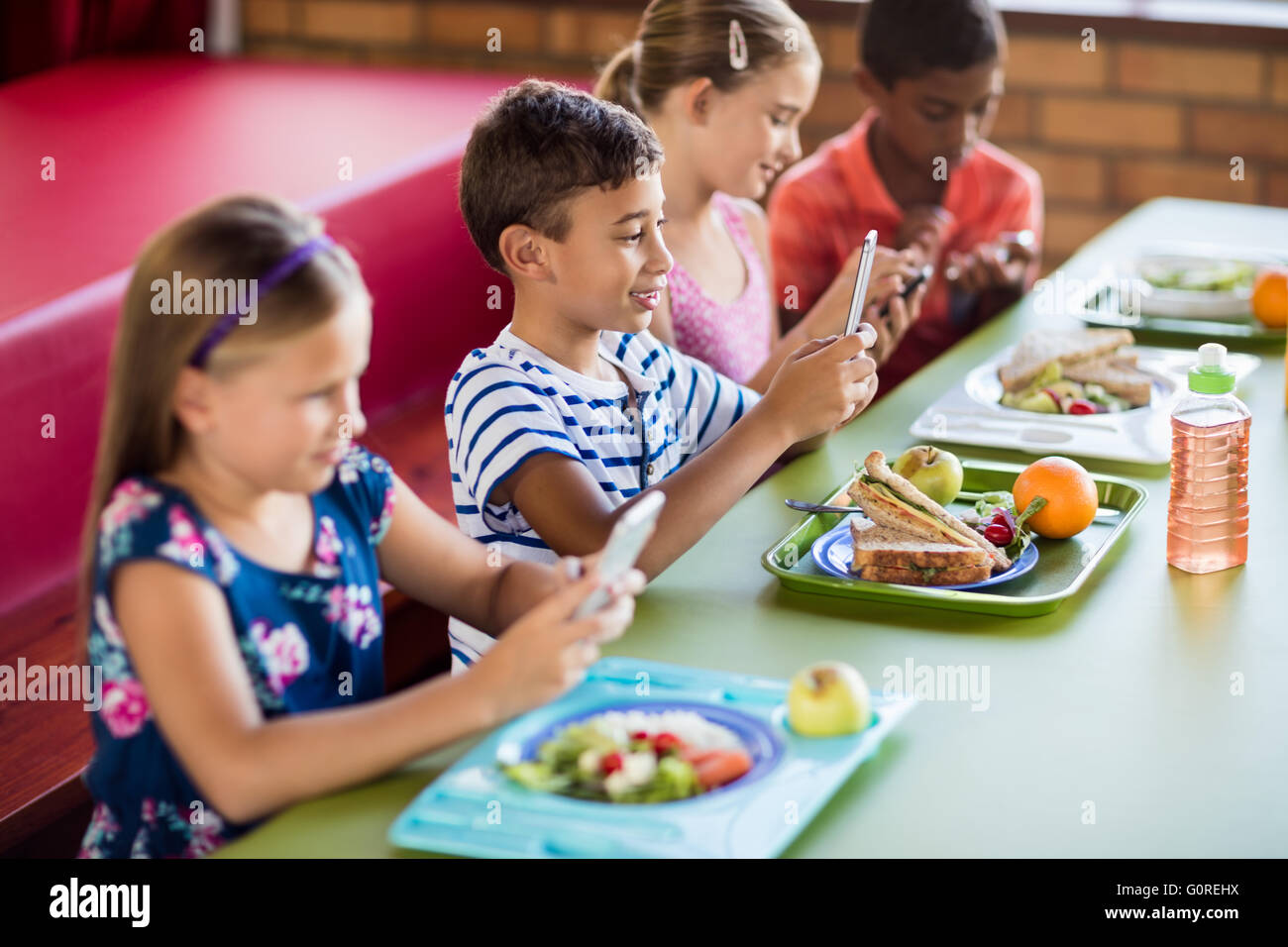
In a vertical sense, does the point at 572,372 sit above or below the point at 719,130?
below

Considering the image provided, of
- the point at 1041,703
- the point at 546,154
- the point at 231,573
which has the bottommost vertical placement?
the point at 1041,703

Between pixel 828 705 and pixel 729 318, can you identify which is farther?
pixel 729 318

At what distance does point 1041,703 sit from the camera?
1.16 m

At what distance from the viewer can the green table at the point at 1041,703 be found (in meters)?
Answer: 1.00

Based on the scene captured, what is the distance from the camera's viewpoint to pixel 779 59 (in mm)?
1977

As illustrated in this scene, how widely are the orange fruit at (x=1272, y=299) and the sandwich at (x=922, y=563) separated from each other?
0.92m

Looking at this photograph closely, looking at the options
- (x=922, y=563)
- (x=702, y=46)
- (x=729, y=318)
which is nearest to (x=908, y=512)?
(x=922, y=563)

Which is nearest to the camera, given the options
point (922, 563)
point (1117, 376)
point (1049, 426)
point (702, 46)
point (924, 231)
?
point (922, 563)

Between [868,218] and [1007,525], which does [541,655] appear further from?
[868,218]

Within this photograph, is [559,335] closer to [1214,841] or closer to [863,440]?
[863,440]

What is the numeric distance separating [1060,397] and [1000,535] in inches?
17.0

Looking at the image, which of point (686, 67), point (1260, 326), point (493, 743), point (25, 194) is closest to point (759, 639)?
point (493, 743)

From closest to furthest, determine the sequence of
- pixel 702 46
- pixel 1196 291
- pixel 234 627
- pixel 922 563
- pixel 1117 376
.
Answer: pixel 234 627 < pixel 922 563 < pixel 1117 376 < pixel 702 46 < pixel 1196 291

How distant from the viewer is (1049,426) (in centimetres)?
174
